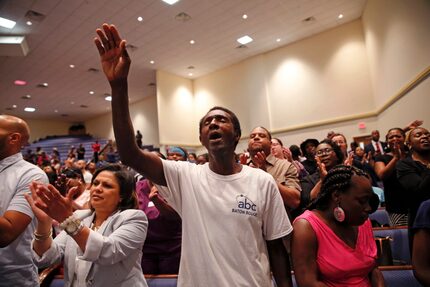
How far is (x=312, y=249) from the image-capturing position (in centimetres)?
144

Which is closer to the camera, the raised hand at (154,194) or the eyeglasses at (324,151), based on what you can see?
the raised hand at (154,194)

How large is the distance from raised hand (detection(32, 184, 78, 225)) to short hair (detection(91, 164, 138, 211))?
514mm

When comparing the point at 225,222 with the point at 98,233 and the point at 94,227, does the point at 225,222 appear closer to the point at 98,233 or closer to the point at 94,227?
the point at 98,233

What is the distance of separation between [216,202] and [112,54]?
2.55 feet

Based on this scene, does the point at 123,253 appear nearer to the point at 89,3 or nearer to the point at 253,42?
the point at 89,3

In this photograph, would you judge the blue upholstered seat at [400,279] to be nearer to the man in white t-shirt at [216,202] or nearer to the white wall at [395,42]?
the man in white t-shirt at [216,202]

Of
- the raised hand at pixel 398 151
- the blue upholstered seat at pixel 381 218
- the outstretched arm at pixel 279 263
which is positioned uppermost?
the raised hand at pixel 398 151

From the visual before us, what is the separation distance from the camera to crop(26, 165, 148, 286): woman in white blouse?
4.06ft

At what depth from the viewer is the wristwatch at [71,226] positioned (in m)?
1.23

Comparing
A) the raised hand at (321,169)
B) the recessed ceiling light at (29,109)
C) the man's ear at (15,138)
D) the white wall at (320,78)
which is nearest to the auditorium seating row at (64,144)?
the recessed ceiling light at (29,109)

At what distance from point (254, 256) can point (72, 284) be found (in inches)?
38.8

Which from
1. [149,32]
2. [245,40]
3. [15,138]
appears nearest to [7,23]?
[149,32]

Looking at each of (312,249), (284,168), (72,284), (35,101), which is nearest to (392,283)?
(312,249)

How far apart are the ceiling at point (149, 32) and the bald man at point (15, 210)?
673cm
